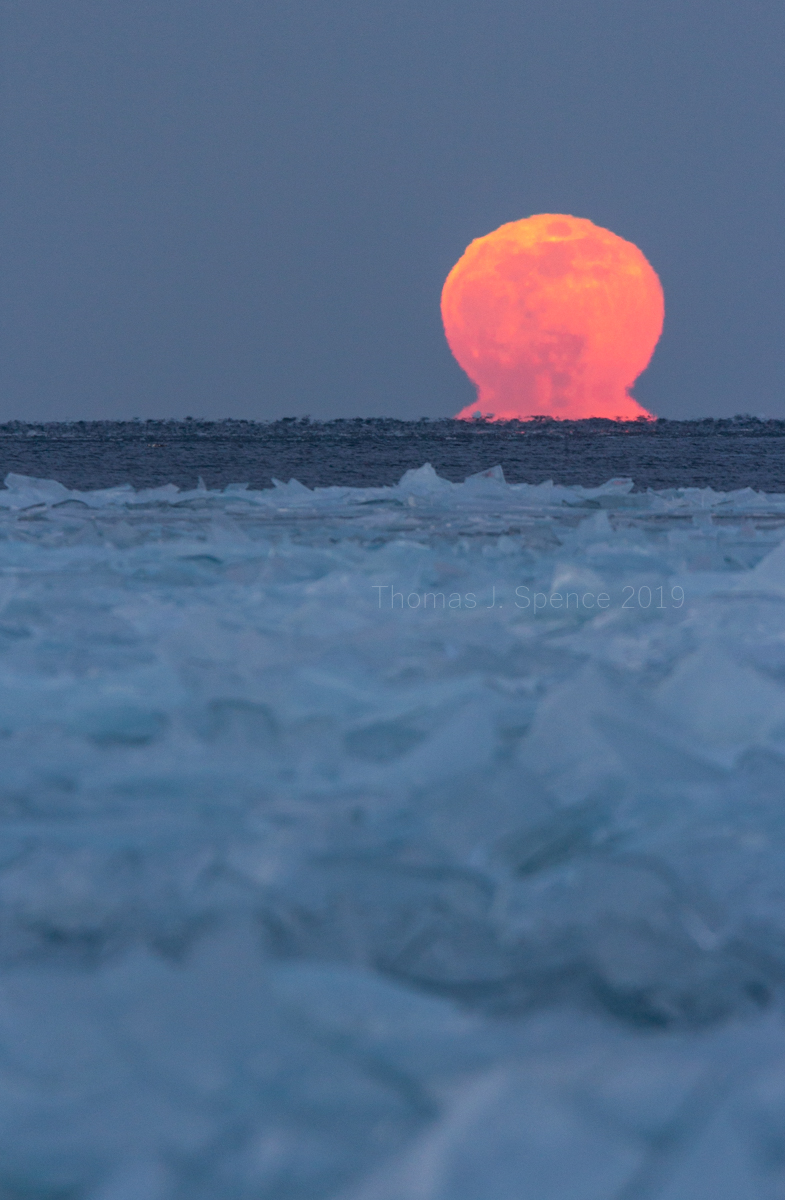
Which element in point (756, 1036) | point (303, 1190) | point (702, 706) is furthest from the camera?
point (702, 706)

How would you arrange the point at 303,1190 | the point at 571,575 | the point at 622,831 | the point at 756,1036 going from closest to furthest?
the point at 303,1190, the point at 756,1036, the point at 622,831, the point at 571,575

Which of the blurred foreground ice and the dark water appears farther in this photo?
the dark water

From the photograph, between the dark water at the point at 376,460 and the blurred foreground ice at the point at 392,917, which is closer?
the blurred foreground ice at the point at 392,917

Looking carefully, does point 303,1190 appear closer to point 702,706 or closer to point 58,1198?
point 58,1198

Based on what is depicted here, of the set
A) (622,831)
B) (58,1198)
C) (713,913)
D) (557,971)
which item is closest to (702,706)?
(622,831)

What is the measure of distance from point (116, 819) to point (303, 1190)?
0.66m

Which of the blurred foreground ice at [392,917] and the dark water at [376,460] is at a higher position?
the dark water at [376,460]

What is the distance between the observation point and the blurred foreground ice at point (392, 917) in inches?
31.6

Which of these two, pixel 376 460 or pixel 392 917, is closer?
pixel 392 917

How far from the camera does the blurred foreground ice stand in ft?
2.64

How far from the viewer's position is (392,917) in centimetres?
110

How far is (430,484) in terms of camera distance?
632 centimetres

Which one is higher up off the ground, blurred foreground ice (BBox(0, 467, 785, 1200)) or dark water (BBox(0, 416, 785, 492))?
dark water (BBox(0, 416, 785, 492))

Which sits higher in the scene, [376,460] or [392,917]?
[376,460]
